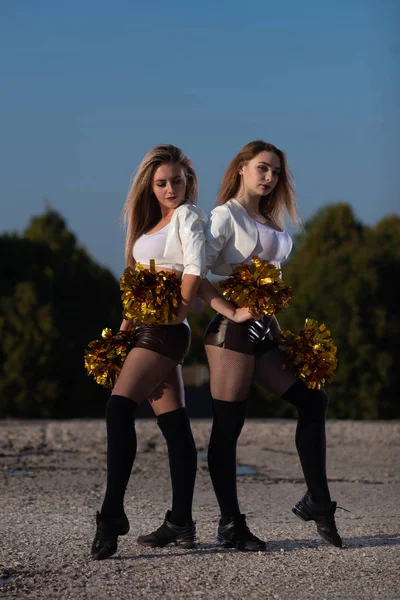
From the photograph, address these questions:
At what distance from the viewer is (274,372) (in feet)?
14.1

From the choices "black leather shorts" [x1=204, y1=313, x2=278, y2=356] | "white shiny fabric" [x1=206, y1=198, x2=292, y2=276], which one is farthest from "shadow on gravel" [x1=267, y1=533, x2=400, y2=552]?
"white shiny fabric" [x1=206, y1=198, x2=292, y2=276]

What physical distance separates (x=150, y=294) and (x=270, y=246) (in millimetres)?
648

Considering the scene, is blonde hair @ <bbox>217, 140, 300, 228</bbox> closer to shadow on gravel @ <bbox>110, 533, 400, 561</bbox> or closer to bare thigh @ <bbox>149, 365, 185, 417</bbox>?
bare thigh @ <bbox>149, 365, 185, 417</bbox>

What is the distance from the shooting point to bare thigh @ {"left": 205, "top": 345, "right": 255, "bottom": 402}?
4.25 meters

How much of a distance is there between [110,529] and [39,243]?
16781mm

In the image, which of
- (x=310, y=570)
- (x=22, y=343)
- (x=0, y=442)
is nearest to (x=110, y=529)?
(x=310, y=570)

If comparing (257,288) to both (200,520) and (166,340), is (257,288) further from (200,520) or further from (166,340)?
(200,520)

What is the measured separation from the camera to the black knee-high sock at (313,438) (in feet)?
14.3

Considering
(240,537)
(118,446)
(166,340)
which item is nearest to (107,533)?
(118,446)

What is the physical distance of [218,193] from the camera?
4.64 metres

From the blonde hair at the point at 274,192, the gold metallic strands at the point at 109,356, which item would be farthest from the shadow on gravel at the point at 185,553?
the blonde hair at the point at 274,192

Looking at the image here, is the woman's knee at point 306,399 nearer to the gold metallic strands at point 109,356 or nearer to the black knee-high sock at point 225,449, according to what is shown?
the black knee-high sock at point 225,449

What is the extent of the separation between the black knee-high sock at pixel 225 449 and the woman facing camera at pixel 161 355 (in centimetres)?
12

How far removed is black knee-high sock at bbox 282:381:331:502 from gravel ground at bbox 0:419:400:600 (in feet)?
1.10
